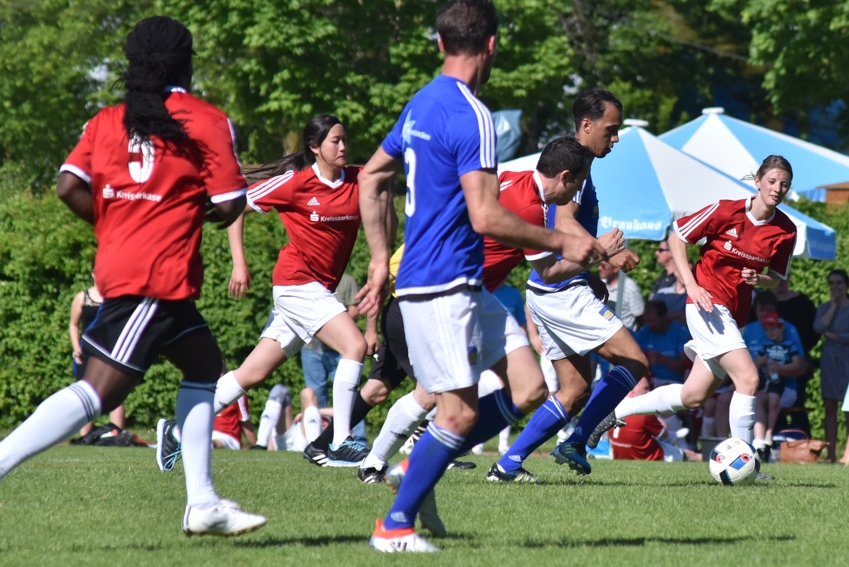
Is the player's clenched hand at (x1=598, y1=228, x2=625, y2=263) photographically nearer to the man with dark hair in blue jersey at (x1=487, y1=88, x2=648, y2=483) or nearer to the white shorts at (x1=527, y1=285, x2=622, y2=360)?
the man with dark hair in blue jersey at (x1=487, y1=88, x2=648, y2=483)

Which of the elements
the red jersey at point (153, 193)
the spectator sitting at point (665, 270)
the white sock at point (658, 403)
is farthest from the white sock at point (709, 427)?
the red jersey at point (153, 193)

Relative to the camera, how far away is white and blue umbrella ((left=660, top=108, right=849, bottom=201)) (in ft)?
54.6

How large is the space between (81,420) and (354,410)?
4.36 metres

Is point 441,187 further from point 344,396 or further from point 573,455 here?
point 344,396

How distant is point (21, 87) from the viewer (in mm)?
29953

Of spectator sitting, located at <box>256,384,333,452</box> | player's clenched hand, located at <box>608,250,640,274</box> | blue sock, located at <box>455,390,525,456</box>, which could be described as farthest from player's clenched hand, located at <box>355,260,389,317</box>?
spectator sitting, located at <box>256,384,333,452</box>

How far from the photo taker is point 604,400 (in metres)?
7.88

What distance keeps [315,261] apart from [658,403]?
2850mm

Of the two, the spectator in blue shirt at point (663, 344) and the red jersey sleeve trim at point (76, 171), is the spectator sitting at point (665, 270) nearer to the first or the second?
the spectator in blue shirt at point (663, 344)

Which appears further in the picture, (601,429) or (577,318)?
(601,429)

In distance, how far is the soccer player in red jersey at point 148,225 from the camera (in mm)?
4672

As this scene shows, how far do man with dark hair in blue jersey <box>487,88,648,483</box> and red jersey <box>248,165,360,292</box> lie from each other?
60.5 inches

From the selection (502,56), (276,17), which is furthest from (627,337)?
(502,56)

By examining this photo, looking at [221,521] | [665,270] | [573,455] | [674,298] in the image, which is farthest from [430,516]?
[665,270]
